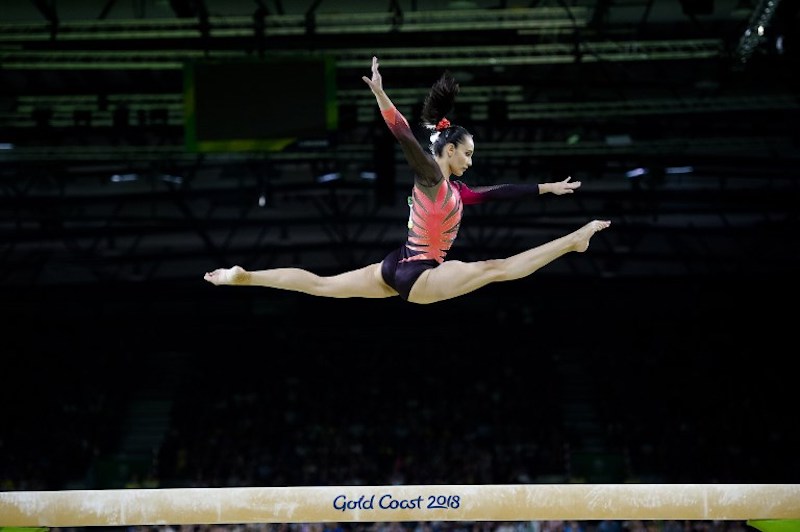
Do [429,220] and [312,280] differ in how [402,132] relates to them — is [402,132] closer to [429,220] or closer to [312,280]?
[429,220]

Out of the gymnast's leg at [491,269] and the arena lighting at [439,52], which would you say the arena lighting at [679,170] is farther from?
the gymnast's leg at [491,269]

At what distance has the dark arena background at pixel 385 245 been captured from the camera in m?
12.6

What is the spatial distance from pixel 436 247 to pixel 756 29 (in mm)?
7279

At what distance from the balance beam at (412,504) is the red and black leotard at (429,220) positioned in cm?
161

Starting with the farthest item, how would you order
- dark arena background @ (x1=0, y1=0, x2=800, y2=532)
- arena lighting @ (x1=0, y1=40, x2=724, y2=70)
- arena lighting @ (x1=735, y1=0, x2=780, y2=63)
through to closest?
dark arena background @ (x1=0, y1=0, x2=800, y2=532) → arena lighting @ (x1=0, y1=40, x2=724, y2=70) → arena lighting @ (x1=735, y1=0, x2=780, y2=63)

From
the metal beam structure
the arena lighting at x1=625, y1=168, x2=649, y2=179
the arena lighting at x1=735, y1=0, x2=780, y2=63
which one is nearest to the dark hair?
the metal beam structure

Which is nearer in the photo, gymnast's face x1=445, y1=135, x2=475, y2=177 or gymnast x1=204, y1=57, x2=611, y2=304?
gymnast x1=204, y1=57, x2=611, y2=304

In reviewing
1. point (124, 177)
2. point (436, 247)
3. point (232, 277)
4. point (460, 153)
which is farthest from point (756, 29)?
point (124, 177)

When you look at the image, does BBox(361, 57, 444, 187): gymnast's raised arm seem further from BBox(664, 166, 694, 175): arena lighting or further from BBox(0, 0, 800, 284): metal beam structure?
BBox(664, 166, 694, 175): arena lighting

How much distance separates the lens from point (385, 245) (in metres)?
21.7

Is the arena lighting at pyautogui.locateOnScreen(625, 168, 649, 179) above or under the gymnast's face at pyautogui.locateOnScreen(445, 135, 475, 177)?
above

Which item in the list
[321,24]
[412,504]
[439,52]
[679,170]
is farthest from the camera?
[679,170]

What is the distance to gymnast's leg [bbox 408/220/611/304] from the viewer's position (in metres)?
5.61

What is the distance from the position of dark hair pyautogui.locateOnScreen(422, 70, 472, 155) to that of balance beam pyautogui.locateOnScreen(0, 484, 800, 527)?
2368 millimetres
